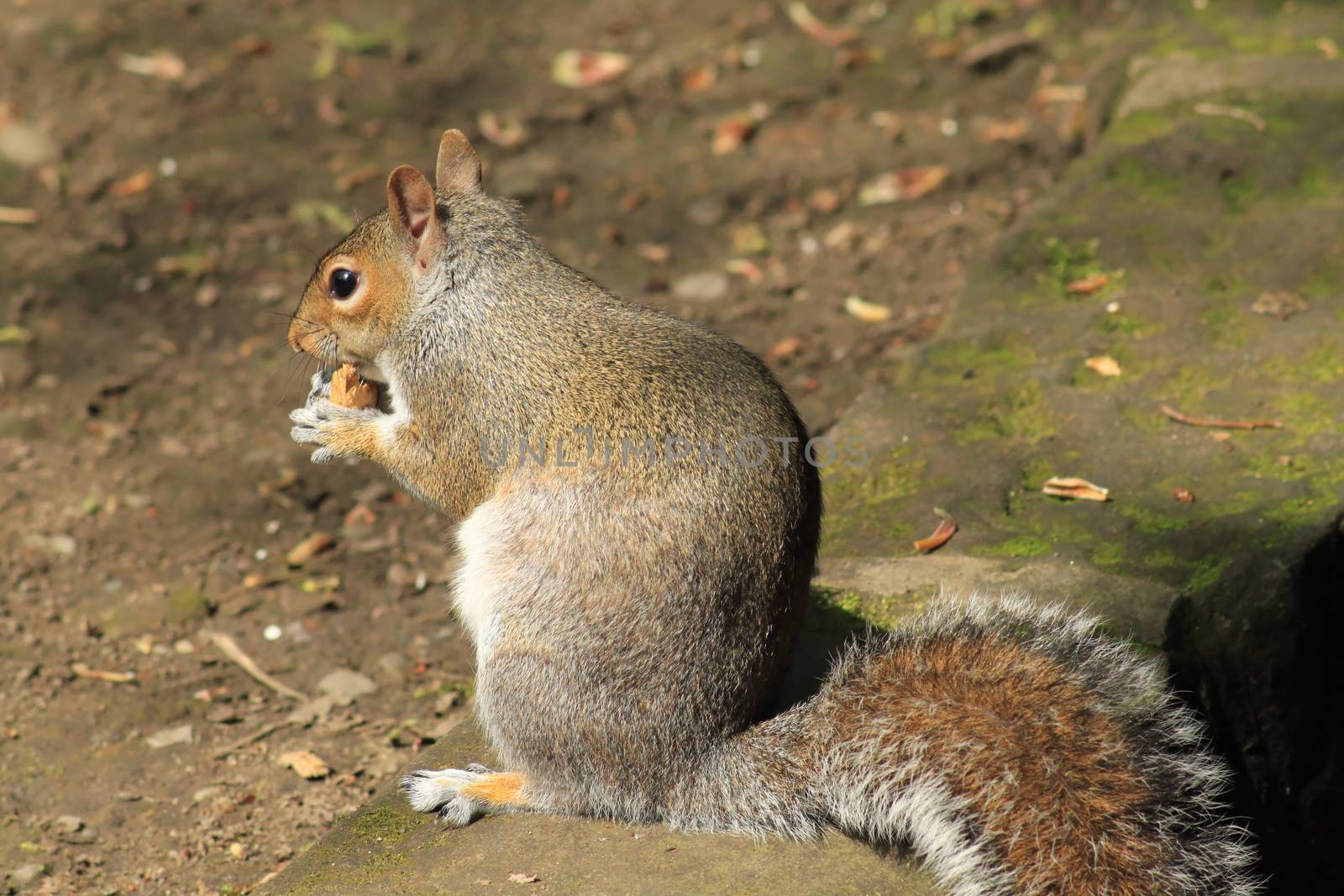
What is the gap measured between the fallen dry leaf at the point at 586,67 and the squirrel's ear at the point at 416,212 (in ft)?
12.0

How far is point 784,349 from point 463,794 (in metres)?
2.51

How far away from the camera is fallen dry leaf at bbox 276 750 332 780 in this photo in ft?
10.4

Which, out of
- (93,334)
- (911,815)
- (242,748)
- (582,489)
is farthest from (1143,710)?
(93,334)

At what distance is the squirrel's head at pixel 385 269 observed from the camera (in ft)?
9.31

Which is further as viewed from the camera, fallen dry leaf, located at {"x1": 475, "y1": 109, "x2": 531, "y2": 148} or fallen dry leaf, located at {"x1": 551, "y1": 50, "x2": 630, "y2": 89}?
fallen dry leaf, located at {"x1": 551, "y1": 50, "x2": 630, "y2": 89}

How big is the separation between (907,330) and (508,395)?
87.9 inches

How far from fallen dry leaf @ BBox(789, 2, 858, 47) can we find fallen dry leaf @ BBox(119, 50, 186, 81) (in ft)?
9.52

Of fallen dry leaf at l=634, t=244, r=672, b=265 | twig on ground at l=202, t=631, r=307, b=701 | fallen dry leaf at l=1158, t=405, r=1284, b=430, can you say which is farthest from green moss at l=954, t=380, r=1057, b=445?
fallen dry leaf at l=634, t=244, r=672, b=265

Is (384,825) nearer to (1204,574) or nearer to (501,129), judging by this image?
(1204,574)

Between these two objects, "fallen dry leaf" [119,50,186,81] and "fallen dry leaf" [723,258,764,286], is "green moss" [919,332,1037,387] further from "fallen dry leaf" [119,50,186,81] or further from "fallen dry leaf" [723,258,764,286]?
"fallen dry leaf" [119,50,186,81]

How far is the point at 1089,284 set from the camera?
3.79 meters

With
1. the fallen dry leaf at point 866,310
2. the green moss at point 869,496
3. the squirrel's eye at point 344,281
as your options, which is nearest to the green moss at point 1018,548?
the green moss at point 869,496

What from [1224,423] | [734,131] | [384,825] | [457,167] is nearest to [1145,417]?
[1224,423]

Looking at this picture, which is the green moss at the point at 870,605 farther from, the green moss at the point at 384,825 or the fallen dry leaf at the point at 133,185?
the fallen dry leaf at the point at 133,185
